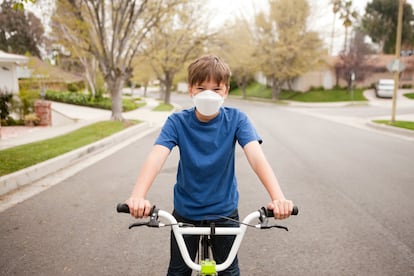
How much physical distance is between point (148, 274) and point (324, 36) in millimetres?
34155

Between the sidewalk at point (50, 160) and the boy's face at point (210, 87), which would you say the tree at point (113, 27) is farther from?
the boy's face at point (210, 87)

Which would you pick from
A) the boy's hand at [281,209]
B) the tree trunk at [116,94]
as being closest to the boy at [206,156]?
the boy's hand at [281,209]

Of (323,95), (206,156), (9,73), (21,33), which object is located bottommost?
(323,95)

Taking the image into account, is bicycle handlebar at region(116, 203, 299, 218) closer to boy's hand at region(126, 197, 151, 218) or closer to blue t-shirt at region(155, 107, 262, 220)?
boy's hand at region(126, 197, 151, 218)

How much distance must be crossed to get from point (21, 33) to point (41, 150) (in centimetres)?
3398

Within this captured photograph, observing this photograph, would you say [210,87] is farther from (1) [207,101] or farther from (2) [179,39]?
(2) [179,39]

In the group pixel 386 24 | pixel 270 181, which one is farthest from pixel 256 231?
pixel 386 24

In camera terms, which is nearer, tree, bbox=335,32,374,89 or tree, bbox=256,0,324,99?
tree, bbox=256,0,324,99

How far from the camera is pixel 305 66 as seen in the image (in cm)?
3369

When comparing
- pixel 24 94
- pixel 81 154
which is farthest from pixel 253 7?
pixel 81 154

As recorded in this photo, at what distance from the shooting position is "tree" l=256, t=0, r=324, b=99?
3291cm

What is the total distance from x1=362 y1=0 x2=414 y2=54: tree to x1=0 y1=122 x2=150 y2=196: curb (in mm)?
59582

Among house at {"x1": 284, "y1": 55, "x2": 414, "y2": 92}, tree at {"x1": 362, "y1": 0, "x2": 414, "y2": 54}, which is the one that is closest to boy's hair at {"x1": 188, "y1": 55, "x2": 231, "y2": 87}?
house at {"x1": 284, "y1": 55, "x2": 414, "y2": 92}

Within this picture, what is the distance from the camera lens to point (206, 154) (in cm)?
197
